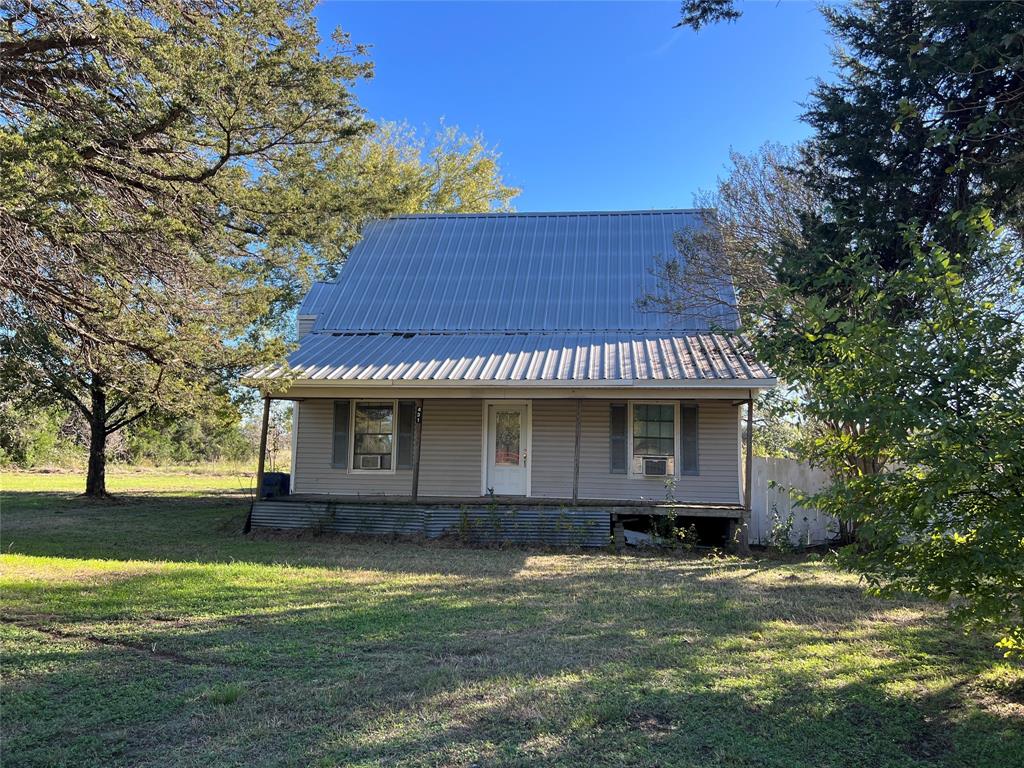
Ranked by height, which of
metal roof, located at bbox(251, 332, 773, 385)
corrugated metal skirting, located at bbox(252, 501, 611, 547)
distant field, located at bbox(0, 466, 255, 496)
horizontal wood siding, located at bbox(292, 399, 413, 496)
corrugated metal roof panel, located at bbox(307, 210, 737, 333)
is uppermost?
corrugated metal roof panel, located at bbox(307, 210, 737, 333)

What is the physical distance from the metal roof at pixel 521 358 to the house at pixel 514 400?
0.05 metres

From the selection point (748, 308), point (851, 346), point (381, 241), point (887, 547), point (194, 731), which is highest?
point (381, 241)

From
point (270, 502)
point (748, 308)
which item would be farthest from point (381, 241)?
point (748, 308)

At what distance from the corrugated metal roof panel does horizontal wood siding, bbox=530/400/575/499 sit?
1.87m

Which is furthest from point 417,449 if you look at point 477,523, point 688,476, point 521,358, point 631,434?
point 688,476

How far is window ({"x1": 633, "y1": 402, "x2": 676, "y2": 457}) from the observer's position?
41.0ft

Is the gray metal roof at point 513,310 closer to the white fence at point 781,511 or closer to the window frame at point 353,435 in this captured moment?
the window frame at point 353,435

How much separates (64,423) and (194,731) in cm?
2483

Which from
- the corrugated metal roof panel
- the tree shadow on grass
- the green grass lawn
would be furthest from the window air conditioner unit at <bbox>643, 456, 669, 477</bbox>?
the tree shadow on grass

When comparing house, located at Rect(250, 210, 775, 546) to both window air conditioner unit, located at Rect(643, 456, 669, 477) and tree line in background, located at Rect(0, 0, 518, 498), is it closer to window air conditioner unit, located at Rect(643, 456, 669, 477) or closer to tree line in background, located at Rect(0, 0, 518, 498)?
window air conditioner unit, located at Rect(643, 456, 669, 477)

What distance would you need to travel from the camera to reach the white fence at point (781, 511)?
39.2ft

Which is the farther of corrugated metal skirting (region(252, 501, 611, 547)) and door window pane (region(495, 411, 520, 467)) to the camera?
door window pane (region(495, 411, 520, 467))

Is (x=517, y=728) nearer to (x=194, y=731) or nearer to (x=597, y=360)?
(x=194, y=731)

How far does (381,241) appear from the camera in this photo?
1711 centimetres
